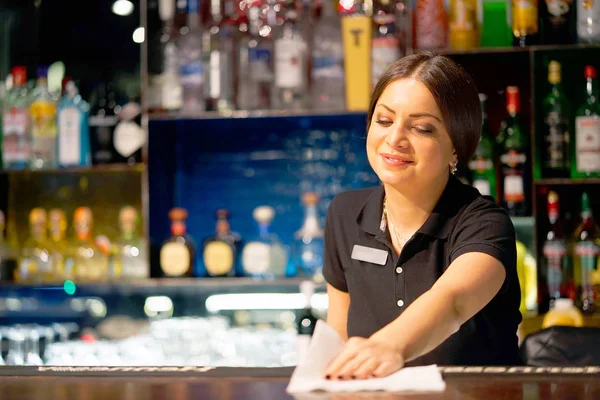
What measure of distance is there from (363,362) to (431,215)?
544mm

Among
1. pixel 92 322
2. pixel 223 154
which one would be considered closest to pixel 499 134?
pixel 223 154

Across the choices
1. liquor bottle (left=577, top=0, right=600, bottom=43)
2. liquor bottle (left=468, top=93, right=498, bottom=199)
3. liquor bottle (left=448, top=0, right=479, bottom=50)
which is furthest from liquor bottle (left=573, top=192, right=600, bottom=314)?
liquor bottle (left=448, top=0, right=479, bottom=50)

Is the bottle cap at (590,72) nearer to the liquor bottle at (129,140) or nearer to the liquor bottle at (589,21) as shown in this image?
the liquor bottle at (589,21)

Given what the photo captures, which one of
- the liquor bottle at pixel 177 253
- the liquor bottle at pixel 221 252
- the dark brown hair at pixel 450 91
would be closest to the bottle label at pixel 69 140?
the liquor bottle at pixel 177 253

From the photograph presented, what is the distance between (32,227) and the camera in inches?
121

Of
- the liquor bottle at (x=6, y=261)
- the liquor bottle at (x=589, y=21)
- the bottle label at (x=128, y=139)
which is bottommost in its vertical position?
the liquor bottle at (x=6, y=261)

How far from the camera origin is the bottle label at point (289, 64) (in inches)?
108

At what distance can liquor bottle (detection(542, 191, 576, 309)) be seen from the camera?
104 inches

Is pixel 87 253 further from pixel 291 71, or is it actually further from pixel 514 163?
pixel 514 163

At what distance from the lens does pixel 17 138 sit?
2936 mm

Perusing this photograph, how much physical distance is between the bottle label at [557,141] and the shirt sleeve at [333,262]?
120 cm

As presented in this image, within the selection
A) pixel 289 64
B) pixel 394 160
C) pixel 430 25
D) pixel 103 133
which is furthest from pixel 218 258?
pixel 394 160

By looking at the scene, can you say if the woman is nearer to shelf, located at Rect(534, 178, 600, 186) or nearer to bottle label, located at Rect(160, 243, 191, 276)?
shelf, located at Rect(534, 178, 600, 186)

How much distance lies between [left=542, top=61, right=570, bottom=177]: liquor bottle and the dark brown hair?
3.95ft
